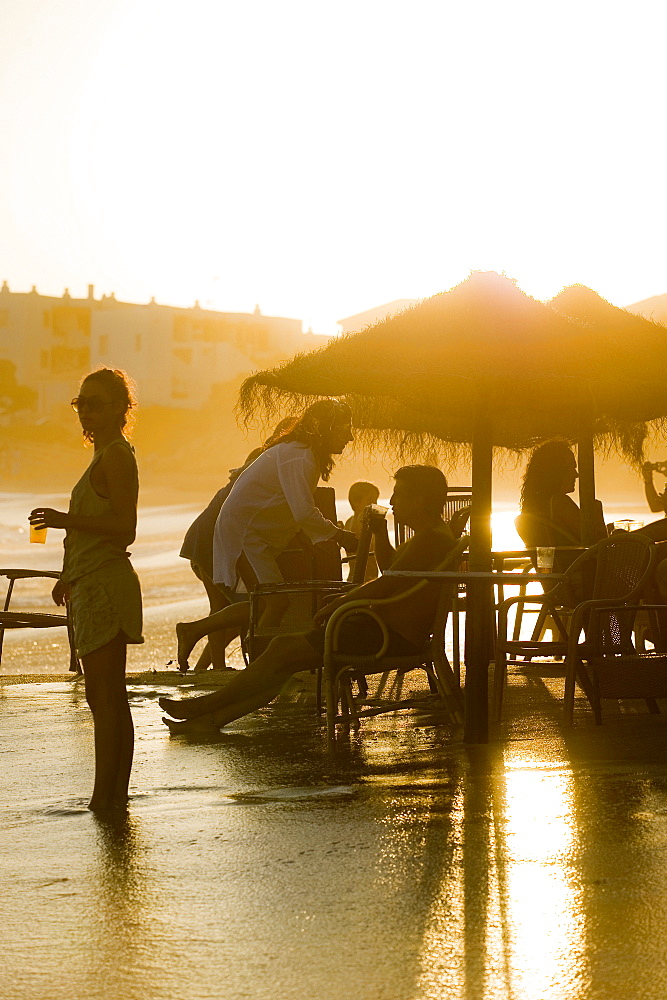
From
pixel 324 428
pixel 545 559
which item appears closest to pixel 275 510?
pixel 324 428

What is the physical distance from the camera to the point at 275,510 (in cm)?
793

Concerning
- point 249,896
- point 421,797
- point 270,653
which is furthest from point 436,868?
point 270,653

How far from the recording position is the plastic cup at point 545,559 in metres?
7.61

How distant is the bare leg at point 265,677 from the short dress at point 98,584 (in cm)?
129

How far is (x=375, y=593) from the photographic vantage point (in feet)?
20.3

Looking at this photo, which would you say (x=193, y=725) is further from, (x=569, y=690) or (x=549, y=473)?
(x=549, y=473)

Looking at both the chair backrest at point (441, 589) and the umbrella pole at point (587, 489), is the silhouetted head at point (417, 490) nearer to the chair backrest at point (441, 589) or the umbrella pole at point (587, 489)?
the chair backrest at point (441, 589)

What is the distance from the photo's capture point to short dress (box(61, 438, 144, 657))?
504cm

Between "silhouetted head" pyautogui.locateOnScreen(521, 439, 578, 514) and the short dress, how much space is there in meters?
3.83

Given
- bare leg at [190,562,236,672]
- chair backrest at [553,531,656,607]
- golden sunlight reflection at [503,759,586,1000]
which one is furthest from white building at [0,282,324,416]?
golden sunlight reflection at [503,759,586,1000]

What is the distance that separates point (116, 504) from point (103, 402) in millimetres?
374

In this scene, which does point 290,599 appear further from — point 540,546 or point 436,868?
point 436,868

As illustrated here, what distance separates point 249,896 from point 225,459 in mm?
90440

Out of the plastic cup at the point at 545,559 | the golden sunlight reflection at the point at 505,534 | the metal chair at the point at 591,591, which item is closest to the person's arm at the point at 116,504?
the metal chair at the point at 591,591
